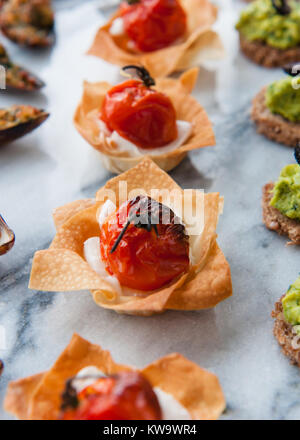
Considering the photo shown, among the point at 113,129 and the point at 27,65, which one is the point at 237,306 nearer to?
the point at 113,129

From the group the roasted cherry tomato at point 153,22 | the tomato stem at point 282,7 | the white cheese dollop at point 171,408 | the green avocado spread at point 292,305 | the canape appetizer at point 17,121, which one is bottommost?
the green avocado spread at point 292,305

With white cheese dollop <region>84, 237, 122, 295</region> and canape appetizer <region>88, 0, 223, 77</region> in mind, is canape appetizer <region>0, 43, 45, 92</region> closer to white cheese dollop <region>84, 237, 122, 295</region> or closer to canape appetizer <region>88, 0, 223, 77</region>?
canape appetizer <region>88, 0, 223, 77</region>

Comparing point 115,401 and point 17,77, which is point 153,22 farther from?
point 115,401

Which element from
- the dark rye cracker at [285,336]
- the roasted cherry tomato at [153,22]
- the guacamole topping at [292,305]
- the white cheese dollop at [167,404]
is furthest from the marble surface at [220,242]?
the roasted cherry tomato at [153,22]

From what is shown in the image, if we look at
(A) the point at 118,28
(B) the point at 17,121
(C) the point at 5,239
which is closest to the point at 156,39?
(A) the point at 118,28

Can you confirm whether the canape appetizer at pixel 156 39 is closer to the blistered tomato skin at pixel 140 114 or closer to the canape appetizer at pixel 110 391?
the blistered tomato skin at pixel 140 114

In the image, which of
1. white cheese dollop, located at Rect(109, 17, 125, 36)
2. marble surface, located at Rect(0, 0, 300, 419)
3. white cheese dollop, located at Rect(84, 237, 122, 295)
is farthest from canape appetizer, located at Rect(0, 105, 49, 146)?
white cheese dollop, located at Rect(84, 237, 122, 295)

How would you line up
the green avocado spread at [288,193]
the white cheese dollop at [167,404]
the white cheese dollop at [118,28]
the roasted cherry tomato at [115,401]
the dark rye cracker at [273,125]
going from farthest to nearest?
the white cheese dollop at [118,28] → the dark rye cracker at [273,125] → the green avocado spread at [288,193] → the white cheese dollop at [167,404] → the roasted cherry tomato at [115,401]
